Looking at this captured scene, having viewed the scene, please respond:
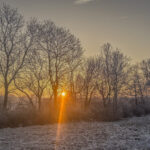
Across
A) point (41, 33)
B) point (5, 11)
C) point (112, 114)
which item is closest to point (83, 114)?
point (112, 114)

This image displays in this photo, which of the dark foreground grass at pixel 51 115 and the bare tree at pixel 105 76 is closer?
the dark foreground grass at pixel 51 115

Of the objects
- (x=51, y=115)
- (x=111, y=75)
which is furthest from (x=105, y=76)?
(x=51, y=115)

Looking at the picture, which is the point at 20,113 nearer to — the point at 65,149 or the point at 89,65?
the point at 65,149

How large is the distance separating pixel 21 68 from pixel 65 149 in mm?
12855

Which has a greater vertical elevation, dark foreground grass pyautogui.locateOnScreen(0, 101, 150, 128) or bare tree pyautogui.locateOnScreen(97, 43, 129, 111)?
bare tree pyautogui.locateOnScreen(97, 43, 129, 111)

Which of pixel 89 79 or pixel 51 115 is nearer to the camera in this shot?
pixel 51 115

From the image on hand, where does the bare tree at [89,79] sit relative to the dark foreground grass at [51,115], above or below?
above

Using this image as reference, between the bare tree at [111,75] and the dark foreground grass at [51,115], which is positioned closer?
the dark foreground grass at [51,115]

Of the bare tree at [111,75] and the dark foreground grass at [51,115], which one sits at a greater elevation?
the bare tree at [111,75]

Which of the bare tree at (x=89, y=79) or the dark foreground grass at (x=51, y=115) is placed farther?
the bare tree at (x=89, y=79)

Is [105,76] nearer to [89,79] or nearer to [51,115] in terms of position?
[89,79]

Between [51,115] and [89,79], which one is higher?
[89,79]

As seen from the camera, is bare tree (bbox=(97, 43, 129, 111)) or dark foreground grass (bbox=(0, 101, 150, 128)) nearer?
dark foreground grass (bbox=(0, 101, 150, 128))

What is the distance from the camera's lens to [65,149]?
7.21 metres
